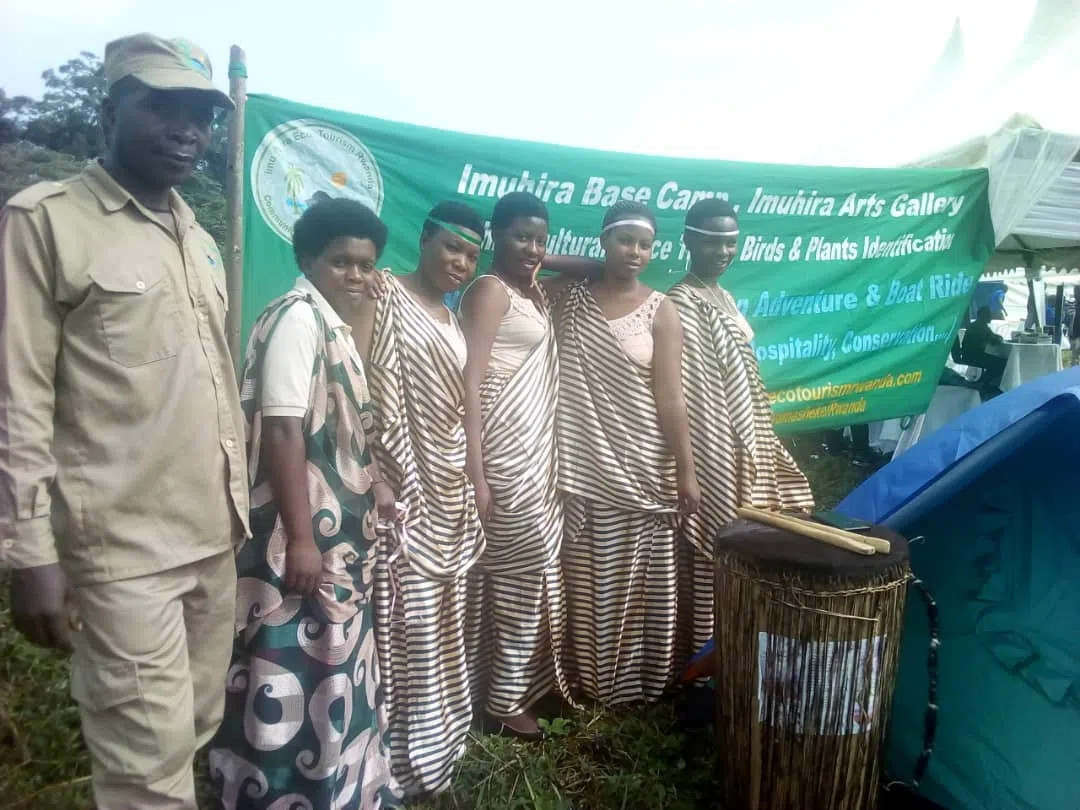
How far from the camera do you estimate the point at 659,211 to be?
3195mm

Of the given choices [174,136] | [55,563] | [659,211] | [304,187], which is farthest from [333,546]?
[659,211]

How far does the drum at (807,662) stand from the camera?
80.4 inches

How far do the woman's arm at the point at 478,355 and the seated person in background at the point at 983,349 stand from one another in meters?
4.80

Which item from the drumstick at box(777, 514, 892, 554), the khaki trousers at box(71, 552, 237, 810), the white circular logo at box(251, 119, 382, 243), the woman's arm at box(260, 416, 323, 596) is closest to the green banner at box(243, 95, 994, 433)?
the white circular logo at box(251, 119, 382, 243)

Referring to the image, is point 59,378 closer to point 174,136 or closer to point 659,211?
point 174,136

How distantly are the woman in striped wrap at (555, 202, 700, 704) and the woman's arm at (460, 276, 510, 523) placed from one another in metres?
0.36

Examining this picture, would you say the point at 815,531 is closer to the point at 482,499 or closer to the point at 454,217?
the point at 482,499

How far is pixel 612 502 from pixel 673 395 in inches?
18.2

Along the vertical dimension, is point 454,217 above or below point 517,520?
above

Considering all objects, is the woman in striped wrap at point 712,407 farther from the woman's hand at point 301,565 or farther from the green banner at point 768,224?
the woman's hand at point 301,565

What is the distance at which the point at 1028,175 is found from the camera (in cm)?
415

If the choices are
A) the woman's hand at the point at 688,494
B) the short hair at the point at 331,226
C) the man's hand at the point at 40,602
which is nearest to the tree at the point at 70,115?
the short hair at the point at 331,226

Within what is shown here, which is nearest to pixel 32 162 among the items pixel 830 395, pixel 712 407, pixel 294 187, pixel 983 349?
pixel 294 187

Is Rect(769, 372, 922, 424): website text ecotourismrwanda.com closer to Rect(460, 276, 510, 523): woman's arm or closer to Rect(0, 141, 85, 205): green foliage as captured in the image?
Rect(460, 276, 510, 523): woman's arm
